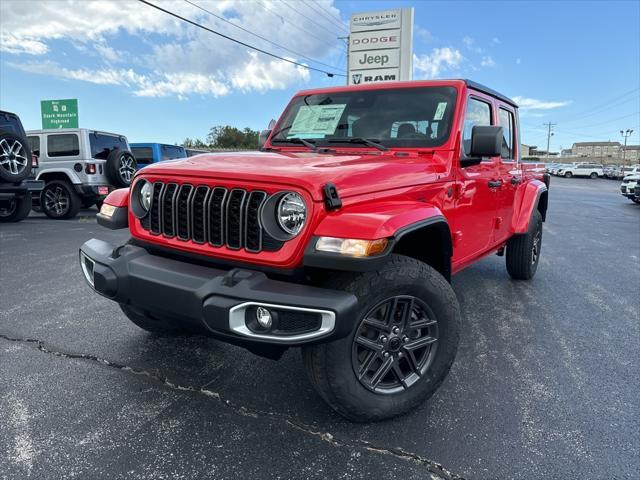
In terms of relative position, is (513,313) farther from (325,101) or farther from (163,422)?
(163,422)

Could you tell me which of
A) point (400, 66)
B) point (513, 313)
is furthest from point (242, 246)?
point (400, 66)

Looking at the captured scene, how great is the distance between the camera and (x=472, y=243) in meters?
3.54

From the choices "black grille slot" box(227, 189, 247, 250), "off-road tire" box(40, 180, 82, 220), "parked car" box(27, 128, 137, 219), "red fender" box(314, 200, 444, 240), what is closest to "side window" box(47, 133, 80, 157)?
"parked car" box(27, 128, 137, 219)

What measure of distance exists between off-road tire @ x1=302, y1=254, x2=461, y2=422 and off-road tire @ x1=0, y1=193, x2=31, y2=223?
9378mm

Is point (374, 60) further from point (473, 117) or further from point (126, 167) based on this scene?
point (473, 117)

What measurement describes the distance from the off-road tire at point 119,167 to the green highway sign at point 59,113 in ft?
58.4

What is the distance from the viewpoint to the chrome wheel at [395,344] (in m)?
2.30

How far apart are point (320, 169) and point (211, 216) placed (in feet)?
1.97

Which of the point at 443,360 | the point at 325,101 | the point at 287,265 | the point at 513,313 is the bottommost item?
the point at 513,313

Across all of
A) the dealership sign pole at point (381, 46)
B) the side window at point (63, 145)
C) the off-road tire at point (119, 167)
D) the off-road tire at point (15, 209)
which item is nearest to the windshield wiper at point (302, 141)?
the off-road tire at point (119, 167)

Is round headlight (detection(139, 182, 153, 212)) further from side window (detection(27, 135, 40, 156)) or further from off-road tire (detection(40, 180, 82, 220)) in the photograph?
side window (detection(27, 135, 40, 156))

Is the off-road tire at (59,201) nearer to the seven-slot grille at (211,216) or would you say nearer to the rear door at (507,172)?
the seven-slot grille at (211,216)

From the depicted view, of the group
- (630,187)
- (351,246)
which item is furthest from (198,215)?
(630,187)

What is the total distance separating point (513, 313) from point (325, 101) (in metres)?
2.49
